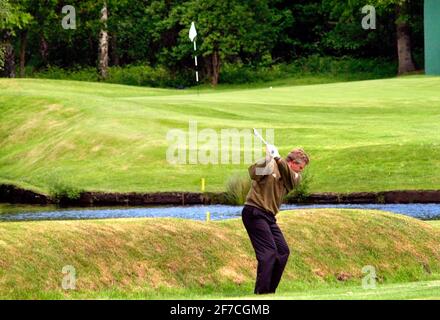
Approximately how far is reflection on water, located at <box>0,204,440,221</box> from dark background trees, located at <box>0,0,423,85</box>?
31660mm

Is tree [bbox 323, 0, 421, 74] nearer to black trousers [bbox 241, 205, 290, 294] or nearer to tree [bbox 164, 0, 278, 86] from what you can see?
tree [bbox 164, 0, 278, 86]

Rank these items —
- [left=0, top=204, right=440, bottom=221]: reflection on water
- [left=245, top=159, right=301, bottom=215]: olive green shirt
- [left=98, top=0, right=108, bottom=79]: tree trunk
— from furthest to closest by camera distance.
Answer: [left=98, top=0, right=108, bottom=79]: tree trunk → [left=0, top=204, right=440, bottom=221]: reflection on water → [left=245, top=159, right=301, bottom=215]: olive green shirt

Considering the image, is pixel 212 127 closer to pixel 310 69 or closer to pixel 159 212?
pixel 159 212

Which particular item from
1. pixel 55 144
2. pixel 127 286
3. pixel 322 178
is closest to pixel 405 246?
pixel 127 286

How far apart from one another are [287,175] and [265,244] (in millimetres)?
1024

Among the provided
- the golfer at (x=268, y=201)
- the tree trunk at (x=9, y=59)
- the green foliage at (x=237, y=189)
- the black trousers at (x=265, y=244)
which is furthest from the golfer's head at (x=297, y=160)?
the tree trunk at (x=9, y=59)

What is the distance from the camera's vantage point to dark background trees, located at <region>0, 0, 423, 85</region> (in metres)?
72.9

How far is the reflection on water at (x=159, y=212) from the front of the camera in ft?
112

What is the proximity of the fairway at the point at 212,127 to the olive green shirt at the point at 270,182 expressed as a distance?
2062 cm

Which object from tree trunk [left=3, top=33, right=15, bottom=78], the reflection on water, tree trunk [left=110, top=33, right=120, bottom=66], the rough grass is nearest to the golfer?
the rough grass

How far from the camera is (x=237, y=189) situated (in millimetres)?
37781

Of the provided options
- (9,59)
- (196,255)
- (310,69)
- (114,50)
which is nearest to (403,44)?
(310,69)

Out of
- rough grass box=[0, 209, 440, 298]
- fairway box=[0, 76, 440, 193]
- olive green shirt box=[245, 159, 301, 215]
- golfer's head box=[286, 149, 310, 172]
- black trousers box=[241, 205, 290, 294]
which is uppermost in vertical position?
golfer's head box=[286, 149, 310, 172]

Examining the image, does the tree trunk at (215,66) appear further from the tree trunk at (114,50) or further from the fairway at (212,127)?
the fairway at (212,127)
